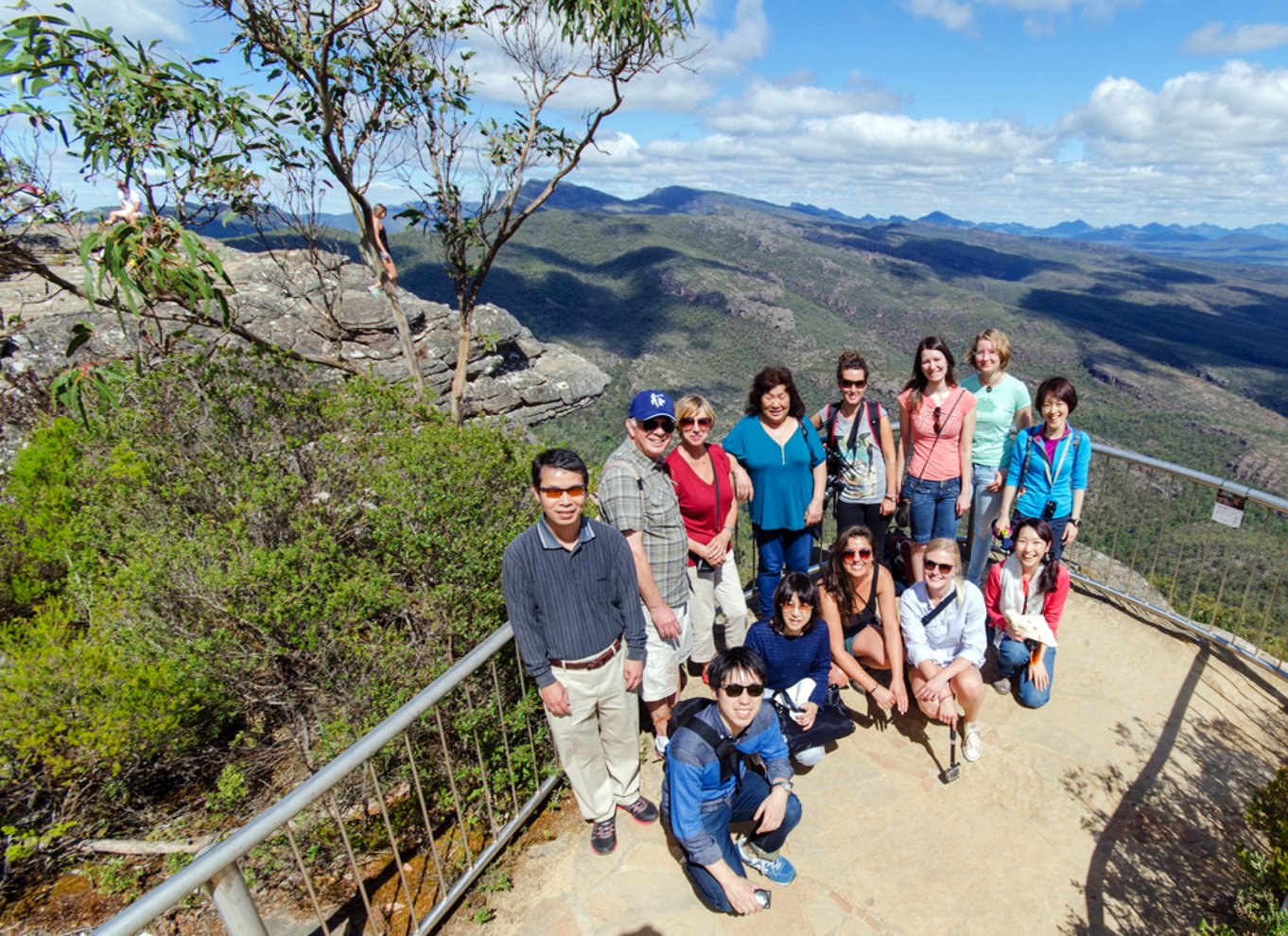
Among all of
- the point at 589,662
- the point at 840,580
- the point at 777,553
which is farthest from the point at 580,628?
the point at 777,553

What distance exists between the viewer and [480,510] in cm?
381

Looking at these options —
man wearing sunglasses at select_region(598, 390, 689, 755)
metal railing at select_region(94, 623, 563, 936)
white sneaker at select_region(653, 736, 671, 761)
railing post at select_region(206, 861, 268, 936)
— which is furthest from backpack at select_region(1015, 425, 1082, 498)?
railing post at select_region(206, 861, 268, 936)

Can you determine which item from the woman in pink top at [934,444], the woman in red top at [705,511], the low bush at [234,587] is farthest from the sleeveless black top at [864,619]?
the low bush at [234,587]

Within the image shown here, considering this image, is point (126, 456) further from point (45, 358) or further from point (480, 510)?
point (45, 358)

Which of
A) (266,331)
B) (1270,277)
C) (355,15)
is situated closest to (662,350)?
(266,331)

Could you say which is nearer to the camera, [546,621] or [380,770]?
[546,621]

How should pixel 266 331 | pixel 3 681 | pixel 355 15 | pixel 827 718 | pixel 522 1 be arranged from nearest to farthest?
pixel 3 681
pixel 827 718
pixel 355 15
pixel 522 1
pixel 266 331

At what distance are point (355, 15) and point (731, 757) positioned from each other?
5.83m

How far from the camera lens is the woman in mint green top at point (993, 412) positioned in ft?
13.9

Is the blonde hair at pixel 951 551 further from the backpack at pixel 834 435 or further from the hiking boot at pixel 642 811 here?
the hiking boot at pixel 642 811

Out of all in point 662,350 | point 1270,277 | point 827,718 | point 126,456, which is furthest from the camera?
point 1270,277

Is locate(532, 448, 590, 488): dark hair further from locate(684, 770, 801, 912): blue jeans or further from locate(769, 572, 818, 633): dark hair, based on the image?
locate(684, 770, 801, 912): blue jeans

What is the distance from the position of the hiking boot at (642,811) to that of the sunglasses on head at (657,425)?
1768 mm

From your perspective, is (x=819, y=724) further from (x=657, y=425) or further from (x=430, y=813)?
(x=430, y=813)
